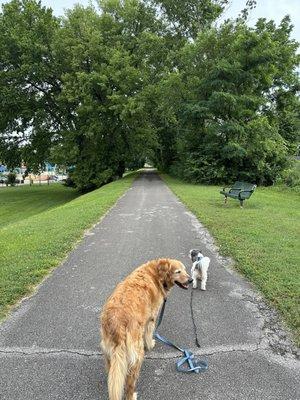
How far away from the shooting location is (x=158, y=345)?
179 inches

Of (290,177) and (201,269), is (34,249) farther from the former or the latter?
(290,177)

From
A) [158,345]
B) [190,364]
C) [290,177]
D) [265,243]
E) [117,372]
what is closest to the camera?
[117,372]

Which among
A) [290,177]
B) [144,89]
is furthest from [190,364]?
[144,89]

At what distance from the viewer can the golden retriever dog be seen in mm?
3188

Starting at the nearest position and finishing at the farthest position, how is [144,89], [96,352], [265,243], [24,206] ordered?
[96,352] → [265,243] → [24,206] → [144,89]

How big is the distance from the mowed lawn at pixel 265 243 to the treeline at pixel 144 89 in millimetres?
13326

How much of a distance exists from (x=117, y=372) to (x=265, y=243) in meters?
6.64

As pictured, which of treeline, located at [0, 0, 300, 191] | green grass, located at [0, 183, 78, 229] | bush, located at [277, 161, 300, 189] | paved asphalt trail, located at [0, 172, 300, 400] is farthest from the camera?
treeline, located at [0, 0, 300, 191]

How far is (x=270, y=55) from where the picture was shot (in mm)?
26969

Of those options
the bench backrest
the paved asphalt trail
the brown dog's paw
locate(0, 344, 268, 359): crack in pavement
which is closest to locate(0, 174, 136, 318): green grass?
the paved asphalt trail

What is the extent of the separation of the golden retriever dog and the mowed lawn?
6.23 feet

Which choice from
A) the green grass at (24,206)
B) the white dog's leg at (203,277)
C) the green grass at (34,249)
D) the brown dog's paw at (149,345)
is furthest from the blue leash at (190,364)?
the green grass at (24,206)

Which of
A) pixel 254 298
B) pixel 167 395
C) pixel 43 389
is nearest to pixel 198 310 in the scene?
pixel 254 298

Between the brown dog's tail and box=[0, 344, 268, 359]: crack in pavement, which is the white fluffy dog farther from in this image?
the brown dog's tail
